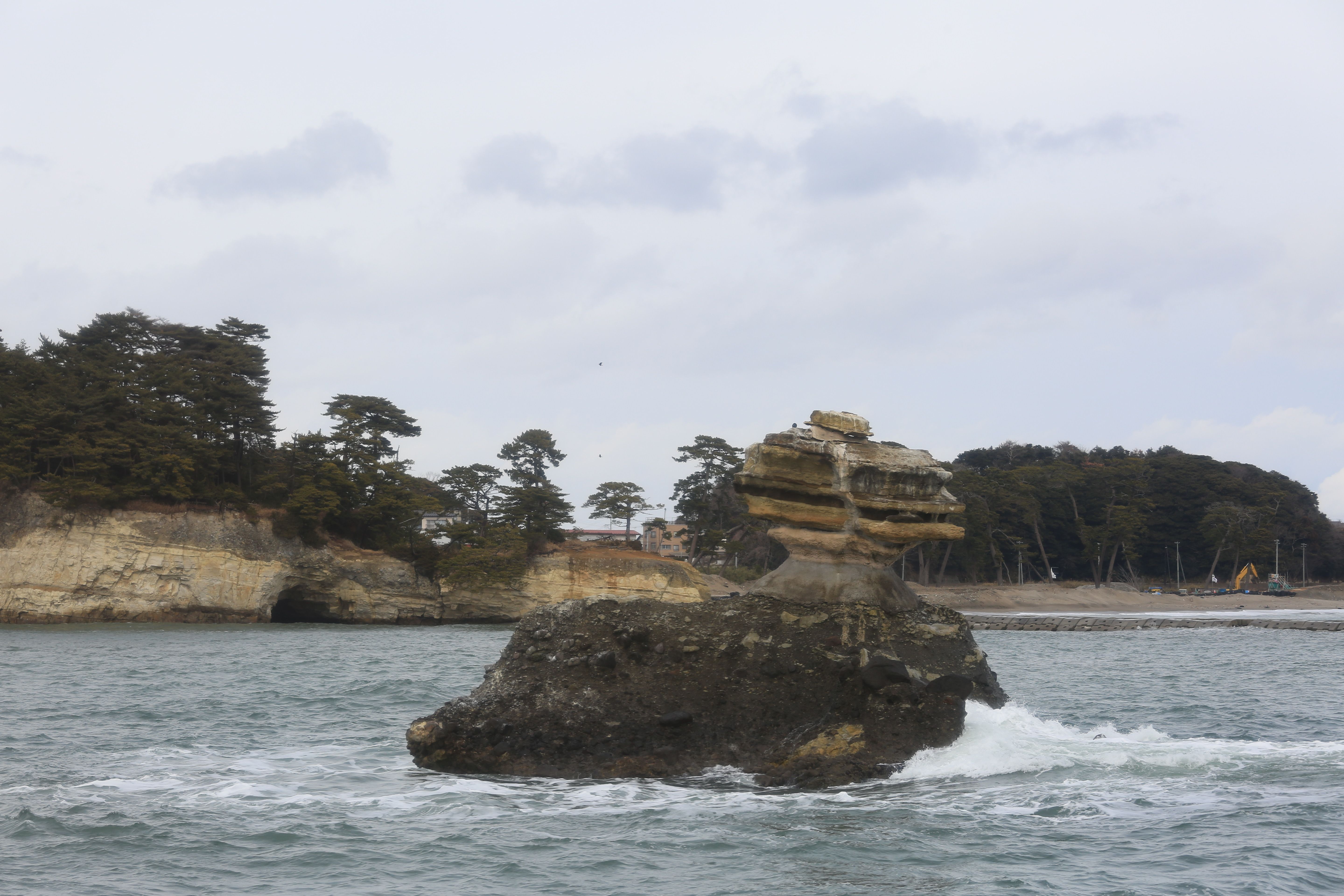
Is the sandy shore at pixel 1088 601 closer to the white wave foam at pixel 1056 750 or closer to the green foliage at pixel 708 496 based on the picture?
the green foliage at pixel 708 496

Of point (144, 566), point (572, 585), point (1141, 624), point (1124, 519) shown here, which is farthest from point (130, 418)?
point (1124, 519)

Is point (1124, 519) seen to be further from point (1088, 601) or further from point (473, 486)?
point (473, 486)

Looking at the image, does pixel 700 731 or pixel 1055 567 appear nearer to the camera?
pixel 700 731

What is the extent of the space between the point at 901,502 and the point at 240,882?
862 centimetres

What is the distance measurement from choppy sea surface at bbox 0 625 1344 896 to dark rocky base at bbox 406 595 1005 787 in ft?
1.04

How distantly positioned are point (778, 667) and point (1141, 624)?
55858mm

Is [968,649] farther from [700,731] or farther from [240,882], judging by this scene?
[240,882]

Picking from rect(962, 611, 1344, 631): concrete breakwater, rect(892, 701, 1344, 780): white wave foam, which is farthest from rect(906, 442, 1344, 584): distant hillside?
rect(892, 701, 1344, 780): white wave foam

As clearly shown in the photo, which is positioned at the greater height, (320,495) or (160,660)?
(320,495)

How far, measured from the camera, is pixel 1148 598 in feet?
257

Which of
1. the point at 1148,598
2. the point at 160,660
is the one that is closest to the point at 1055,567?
the point at 1148,598

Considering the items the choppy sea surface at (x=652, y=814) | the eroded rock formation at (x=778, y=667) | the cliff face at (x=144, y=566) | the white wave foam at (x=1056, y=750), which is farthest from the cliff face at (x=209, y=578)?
the eroded rock formation at (x=778, y=667)

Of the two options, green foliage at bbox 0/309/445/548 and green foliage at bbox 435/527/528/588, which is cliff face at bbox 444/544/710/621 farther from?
green foliage at bbox 0/309/445/548

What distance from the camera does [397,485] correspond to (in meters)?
59.5
